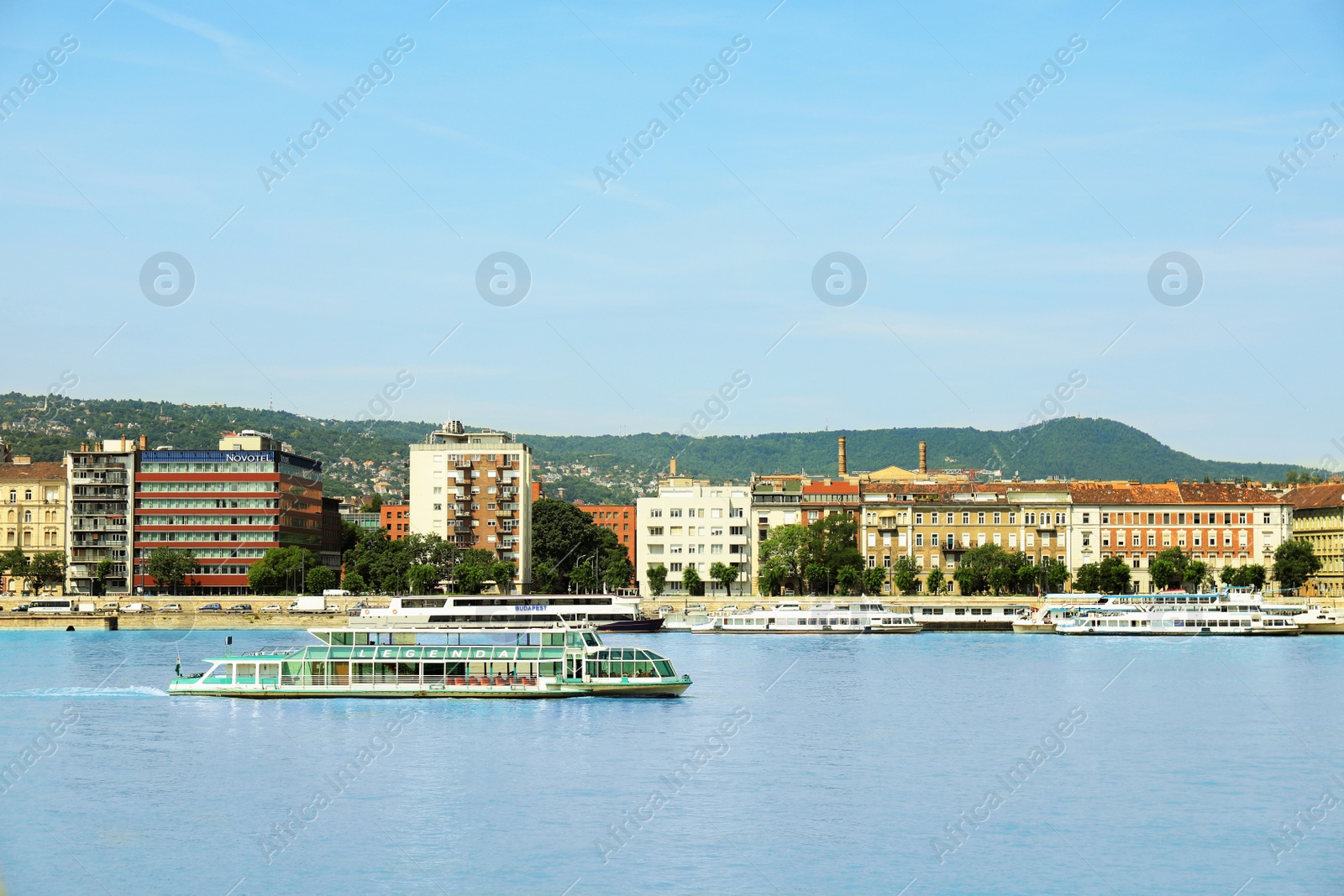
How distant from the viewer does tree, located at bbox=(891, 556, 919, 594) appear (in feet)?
351

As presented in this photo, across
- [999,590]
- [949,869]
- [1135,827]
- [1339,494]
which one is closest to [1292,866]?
[1135,827]

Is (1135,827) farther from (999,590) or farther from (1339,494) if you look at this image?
(1339,494)

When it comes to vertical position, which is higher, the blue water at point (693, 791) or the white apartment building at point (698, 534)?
the white apartment building at point (698, 534)

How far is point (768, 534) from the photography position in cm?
11531

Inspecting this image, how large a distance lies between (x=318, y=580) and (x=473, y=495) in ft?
47.3

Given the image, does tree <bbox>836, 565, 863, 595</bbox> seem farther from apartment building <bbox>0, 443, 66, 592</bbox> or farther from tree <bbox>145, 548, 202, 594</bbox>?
apartment building <bbox>0, 443, 66, 592</bbox>

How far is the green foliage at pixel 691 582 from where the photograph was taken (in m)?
113

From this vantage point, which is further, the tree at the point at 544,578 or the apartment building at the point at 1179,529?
the tree at the point at 544,578

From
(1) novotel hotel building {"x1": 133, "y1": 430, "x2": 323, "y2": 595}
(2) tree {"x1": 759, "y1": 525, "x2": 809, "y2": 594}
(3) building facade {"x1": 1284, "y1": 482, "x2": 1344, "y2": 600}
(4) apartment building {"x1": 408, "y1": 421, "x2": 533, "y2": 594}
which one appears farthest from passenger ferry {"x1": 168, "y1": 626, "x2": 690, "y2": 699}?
(3) building facade {"x1": 1284, "y1": 482, "x2": 1344, "y2": 600}

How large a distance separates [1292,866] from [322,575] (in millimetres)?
87795

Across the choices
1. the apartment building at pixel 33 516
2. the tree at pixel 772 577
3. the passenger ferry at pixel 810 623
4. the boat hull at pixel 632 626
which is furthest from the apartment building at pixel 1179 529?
the apartment building at pixel 33 516

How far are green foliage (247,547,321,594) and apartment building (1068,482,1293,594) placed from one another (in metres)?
53.2

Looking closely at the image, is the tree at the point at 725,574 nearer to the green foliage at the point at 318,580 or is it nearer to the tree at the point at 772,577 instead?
the tree at the point at 772,577

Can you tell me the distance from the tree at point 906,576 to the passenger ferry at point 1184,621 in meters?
15.5
